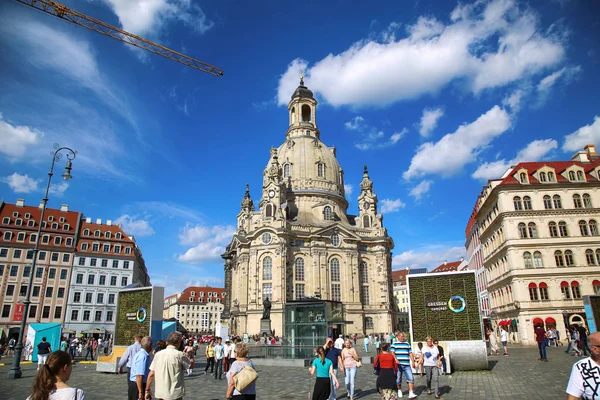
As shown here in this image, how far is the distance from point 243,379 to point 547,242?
40061 mm

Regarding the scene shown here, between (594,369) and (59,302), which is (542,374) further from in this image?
(59,302)

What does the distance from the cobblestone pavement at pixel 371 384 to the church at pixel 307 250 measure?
36.2 metres

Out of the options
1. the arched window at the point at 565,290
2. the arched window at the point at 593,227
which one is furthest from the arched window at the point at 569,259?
the arched window at the point at 593,227

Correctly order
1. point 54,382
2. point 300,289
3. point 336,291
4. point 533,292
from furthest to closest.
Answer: point 336,291 → point 300,289 → point 533,292 → point 54,382

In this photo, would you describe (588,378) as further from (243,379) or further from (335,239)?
(335,239)

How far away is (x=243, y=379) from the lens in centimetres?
696

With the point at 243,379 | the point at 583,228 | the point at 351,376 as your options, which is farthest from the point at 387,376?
the point at 583,228

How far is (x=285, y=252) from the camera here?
59875mm


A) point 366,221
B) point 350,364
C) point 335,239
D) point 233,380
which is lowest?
point 350,364

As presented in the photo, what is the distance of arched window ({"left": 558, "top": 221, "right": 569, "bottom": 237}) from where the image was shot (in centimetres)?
3962

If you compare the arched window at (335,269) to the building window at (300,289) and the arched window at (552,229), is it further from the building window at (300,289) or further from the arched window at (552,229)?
the arched window at (552,229)

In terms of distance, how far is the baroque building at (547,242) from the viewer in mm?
37906

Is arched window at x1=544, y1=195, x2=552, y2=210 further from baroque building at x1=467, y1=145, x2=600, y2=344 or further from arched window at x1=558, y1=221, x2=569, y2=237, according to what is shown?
arched window at x1=558, y1=221, x2=569, y2=237

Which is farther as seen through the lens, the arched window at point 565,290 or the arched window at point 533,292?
the arched window at point 533,292
